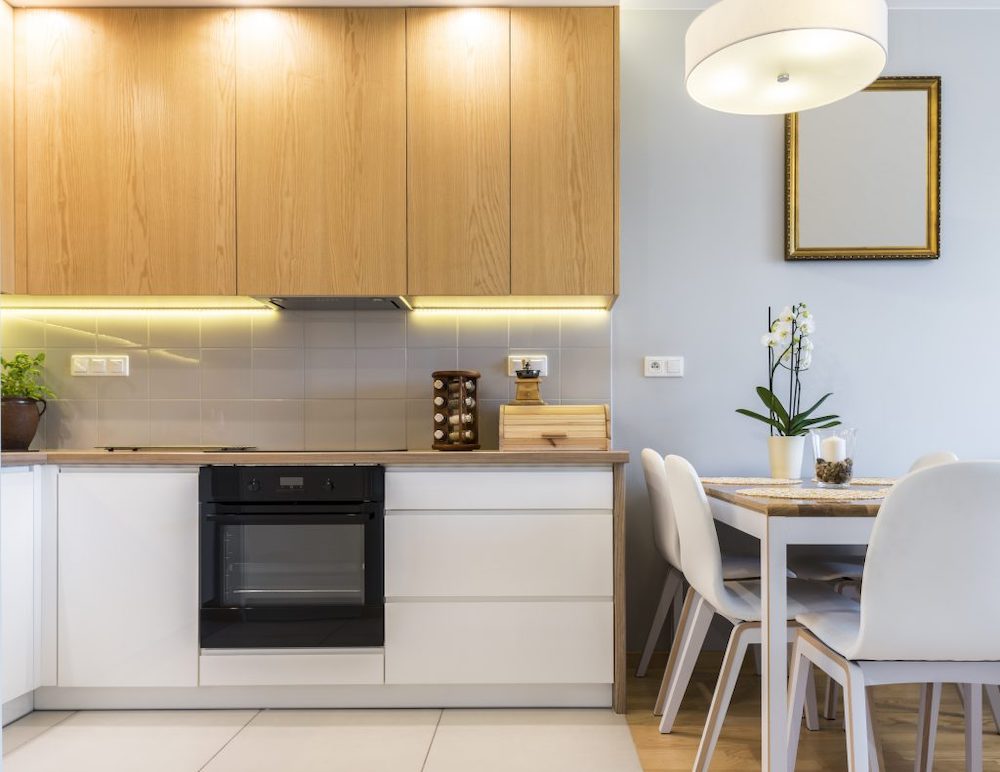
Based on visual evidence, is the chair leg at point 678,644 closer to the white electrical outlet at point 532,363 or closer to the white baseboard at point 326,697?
the white baseboard at point 326,697

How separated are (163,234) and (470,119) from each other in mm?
1129

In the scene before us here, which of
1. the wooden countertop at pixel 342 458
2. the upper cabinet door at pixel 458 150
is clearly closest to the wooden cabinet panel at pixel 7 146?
the wooden countertop at pixel 342 458

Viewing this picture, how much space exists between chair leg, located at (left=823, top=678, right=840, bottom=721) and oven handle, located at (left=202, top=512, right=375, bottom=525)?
1529mm

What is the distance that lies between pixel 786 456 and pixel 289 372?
73.2 inches

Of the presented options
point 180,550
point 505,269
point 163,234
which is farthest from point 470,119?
point 180,550

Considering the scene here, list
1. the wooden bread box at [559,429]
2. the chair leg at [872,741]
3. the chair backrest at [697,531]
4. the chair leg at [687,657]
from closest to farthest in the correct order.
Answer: the chair leg at [872,741] → the chair backrest at [697,531] → the chair leg at [687,657] → the wooden bread box at [559,429]

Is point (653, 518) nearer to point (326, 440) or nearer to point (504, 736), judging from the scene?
point (504, 736)

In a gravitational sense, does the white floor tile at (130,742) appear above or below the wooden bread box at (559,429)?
below

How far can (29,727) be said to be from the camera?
2434 mm

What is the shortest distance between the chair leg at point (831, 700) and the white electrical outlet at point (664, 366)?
3.98 ft

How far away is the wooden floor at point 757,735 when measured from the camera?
2.17 meters

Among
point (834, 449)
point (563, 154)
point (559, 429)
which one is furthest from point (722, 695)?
point (563, 154)

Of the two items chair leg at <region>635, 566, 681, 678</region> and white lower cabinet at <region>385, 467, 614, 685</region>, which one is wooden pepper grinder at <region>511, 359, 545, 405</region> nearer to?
white lower cabinet at <region>385, 467, 614, 685</region>

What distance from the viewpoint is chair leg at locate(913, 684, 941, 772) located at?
6.64ft
